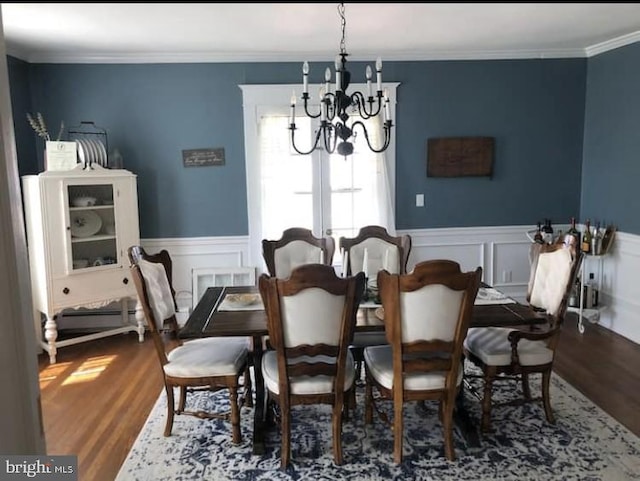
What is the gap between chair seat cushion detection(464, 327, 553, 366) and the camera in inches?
113

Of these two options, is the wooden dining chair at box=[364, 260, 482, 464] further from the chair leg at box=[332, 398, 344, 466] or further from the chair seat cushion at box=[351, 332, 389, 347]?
the chair seat cushion at box=[351, 332, 389, 347]

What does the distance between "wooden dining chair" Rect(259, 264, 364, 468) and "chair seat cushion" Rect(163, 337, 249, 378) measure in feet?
0.93

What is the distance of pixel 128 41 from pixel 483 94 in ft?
10.6

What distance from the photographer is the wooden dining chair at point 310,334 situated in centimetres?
242

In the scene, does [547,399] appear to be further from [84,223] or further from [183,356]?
[84,223]

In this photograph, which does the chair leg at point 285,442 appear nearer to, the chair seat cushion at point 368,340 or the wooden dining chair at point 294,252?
the chair seat cushion at point 368,340

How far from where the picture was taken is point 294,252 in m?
3.89

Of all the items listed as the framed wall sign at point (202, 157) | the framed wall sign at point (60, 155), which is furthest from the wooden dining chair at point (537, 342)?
the framed wall sign at point (60, 155)

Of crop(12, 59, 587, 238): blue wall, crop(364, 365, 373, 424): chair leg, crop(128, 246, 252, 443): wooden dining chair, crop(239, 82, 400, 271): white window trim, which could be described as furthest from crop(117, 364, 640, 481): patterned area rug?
crop(12, 59, 587, 238): blue wall

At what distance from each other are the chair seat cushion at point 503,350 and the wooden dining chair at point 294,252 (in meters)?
1.26

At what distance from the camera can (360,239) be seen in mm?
3947

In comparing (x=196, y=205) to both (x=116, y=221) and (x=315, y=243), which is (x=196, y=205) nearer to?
(x=116, y=221)

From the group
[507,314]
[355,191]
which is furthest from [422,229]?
[507,314]

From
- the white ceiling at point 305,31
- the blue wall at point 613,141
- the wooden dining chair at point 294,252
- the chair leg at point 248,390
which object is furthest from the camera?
the blue wall at point 613,141
